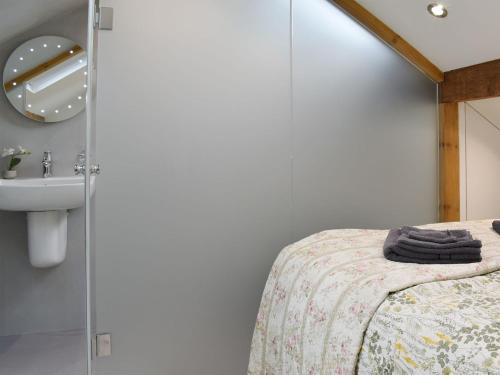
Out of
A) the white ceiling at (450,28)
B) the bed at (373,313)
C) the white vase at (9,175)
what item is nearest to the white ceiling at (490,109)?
the white ceiling at (450,28)

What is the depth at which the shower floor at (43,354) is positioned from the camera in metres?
1.80

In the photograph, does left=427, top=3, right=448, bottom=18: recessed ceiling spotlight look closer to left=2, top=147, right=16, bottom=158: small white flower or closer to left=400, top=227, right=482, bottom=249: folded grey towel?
left=400, top=227, right=482, bottom=249: folded grey towel

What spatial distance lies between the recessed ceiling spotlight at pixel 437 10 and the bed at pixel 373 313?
83 cm

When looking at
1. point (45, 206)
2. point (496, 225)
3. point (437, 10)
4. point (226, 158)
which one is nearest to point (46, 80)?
point (45, 206)

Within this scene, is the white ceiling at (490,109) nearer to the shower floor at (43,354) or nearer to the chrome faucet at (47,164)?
the chrome faucet at (47,164)

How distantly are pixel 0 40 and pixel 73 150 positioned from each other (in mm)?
551

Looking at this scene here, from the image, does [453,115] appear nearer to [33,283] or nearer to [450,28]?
[450,28]

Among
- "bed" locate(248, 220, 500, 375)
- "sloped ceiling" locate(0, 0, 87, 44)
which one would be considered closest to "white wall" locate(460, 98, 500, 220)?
"bed" locate(248, 220, 500, 375)

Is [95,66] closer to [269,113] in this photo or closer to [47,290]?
[269,113]

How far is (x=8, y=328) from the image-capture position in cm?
180

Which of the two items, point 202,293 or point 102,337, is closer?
point 102,337

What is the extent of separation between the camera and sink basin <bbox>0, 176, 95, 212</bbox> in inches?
66.7

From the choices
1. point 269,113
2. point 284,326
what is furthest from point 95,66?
point 284,326

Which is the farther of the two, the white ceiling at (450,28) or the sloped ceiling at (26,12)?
the sloped ceiling at (26,12)
